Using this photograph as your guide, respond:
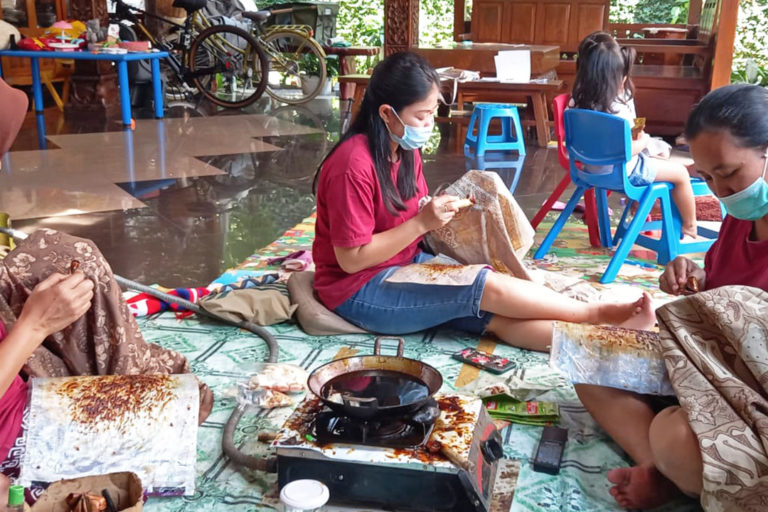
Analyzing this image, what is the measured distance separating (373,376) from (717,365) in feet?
2.28

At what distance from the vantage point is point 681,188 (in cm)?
338

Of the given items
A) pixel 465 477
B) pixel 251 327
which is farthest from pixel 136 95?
pixel 465 477

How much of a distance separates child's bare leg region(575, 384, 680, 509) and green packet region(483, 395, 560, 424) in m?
0.11

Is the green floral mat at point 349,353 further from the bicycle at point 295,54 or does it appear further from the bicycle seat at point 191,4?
the bicycle at point 295,54

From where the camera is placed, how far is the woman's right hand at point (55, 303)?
5.07ft

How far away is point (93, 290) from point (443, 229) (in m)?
1.27

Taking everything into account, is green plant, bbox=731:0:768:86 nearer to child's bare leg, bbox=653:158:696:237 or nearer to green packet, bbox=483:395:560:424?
child's bare leg, bbox=653:158:696:237

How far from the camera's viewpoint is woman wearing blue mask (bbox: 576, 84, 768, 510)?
1480mm

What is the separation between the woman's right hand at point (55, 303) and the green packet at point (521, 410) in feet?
3.42

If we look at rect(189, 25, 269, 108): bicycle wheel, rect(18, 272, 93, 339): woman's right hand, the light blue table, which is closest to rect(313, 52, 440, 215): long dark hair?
rect(18, 272, 93, 339): woman's right hand

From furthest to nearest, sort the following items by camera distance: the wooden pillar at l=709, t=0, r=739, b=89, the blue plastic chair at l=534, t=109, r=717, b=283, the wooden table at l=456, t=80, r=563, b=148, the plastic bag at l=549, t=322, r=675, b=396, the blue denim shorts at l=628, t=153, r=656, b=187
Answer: the wooden table at l=456, t=80, r=563, b=148, the wooden pillar at l=709, t=0, r=739, b=89, the blue denim shorts at l=628, t=153, r=656, b=187, the blue plastic chair at l=534, t=109, r=717, b=283, the plastic bag at l=549, t=322, r=675, b=396

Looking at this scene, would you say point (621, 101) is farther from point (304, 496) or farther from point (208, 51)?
point (208, 51)

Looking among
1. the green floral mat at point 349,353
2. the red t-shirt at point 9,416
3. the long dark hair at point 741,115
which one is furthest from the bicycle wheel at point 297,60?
the red t-shirt at point 9,416

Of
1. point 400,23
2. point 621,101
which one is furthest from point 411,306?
point 400,23
